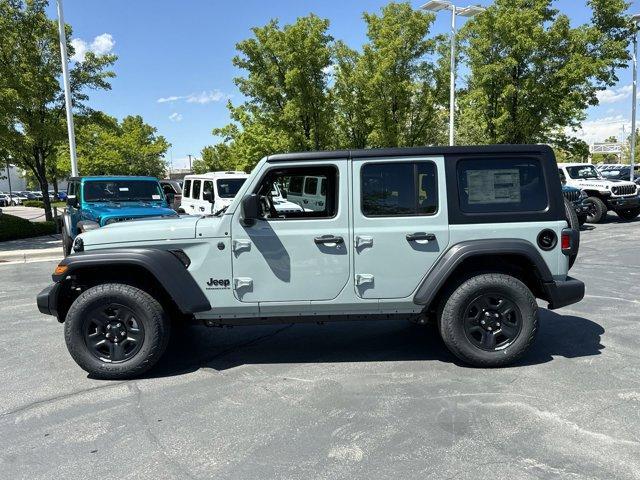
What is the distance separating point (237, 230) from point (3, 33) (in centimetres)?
1448

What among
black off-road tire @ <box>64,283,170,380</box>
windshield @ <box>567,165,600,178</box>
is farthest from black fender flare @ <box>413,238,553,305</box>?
windshield @ <box>567,165,600,178</box>

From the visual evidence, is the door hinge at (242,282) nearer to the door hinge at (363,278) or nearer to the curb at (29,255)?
the door hinge at (363,278)

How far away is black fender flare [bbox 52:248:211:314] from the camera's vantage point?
3965mm

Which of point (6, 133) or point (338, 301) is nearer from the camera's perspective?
point (338, 301)

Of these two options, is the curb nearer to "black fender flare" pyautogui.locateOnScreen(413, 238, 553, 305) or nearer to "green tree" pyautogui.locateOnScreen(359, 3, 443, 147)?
"black fender flare" pyautogui.locateOnScreen(413, 238, 553, 305)

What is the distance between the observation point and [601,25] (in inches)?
714

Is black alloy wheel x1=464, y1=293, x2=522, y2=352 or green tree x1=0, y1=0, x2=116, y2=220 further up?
green tree x1=0, y1=0, x2=116, y2=220

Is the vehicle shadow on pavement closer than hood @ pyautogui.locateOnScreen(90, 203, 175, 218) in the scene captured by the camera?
Yes

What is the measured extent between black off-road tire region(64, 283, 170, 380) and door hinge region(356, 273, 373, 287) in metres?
1.65

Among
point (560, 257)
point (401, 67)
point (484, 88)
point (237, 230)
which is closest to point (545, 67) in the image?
point (484, 88)

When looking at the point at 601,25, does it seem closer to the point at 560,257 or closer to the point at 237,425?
the point at 560,257

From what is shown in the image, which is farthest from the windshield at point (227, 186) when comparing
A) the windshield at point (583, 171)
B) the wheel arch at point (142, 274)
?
the windshield at point (583, 171)

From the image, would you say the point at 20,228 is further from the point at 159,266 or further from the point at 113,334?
the point at 159,266

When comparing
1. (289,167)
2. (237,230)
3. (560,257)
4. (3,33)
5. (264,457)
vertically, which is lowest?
(264,457)
